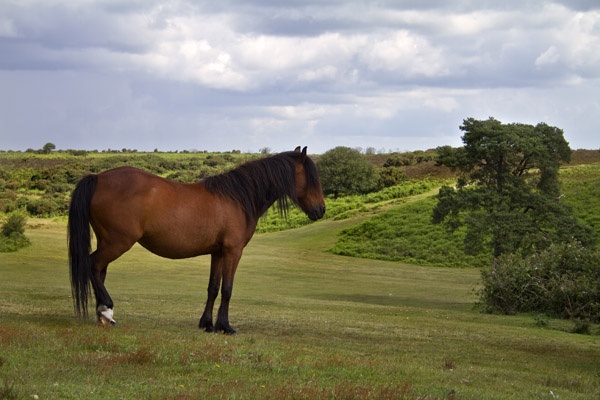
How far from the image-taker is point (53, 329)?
1084 cm

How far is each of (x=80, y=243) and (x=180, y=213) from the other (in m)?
1.67

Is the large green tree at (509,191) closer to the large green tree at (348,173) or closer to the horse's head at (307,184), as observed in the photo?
the horse's head at (307,184)

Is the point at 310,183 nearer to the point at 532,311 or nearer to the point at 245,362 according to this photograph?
the point at 245,362

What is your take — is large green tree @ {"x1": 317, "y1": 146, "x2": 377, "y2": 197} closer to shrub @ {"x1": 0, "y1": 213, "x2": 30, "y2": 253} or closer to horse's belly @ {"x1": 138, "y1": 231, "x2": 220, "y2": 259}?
shrub @ {"x1": 0, "y1": 213, "x2": 30, "y2": 253}

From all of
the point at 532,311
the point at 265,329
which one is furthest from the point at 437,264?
the point at 265,329

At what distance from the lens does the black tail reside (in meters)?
11.4

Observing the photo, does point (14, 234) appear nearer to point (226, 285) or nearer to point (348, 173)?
point (226, 285)

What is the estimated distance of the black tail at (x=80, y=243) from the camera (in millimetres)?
11352

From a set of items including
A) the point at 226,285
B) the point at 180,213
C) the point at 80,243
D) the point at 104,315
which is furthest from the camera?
the point at 226,285

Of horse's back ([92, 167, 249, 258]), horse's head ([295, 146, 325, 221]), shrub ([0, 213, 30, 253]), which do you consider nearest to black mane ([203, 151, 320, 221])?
horse's head ([295, 146, 325, 221])

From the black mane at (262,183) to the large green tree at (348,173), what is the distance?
7048 centimetres

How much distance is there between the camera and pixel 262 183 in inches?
517

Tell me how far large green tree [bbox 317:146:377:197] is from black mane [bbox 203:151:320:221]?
70477 millimetres

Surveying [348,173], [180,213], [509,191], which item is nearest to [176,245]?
[180,213]
